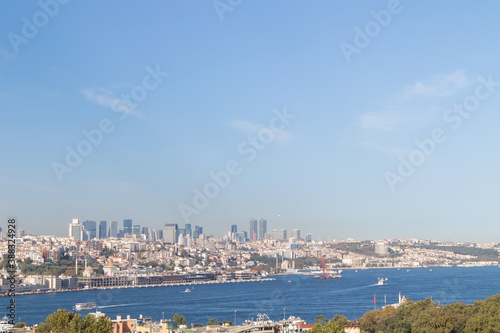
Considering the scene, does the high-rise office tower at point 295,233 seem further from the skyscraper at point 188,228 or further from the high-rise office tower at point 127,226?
the high-rise office tower at point 127,226

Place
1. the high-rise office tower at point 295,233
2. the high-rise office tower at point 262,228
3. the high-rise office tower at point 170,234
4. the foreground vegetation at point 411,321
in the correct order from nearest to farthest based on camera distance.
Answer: the foreground vegetation at point 411,321 → the high-rise office tower at point 170,234 → the high-rise office tower at point 295,233 → the high-rise office tower at point 262,228

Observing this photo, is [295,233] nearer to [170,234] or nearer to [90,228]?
[170,234]

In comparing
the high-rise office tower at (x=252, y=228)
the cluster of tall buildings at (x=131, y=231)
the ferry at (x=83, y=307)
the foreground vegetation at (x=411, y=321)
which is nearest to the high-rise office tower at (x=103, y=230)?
the cluster of tall buildings at (x=131, y=231)

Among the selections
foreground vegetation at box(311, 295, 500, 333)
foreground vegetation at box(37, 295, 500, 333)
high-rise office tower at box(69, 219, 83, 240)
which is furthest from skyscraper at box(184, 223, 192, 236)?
foreground vegetation at box(311, 295, 500, 333)

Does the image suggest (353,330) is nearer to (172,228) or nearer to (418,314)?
(418,314)

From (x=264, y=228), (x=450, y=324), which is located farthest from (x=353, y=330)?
(x=264, y=228)

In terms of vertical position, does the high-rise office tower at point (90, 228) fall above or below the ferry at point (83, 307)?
above
